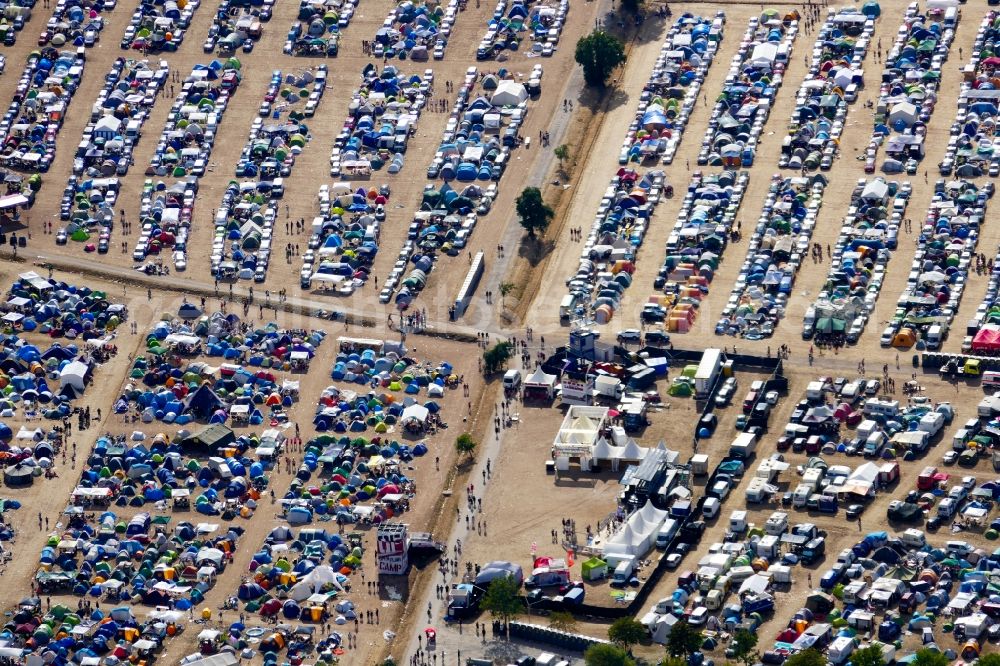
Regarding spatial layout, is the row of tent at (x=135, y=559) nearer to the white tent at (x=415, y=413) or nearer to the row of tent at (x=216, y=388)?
the row of tent at (x=216, y=388)

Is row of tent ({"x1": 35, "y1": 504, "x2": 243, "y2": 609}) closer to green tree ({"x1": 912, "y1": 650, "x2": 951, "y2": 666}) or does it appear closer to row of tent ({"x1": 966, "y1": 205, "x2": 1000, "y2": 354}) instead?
green tree ({"x1": 912, "y1": 650, "x2": 951, "y2": 666})

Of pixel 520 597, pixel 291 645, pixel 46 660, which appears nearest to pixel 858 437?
pixel 520 597

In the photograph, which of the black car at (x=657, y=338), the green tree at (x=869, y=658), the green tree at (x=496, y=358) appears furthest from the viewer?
the black car at (x=657, y=338)

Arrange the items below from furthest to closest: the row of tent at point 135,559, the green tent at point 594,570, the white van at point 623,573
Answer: the row of tent at point 135,559, the green tent at point 594,570, the white van at point 623,573

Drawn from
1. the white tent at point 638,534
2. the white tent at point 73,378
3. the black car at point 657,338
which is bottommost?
the white tent at point 638,534

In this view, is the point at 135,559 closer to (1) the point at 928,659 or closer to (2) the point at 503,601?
(2) the point at 503,601

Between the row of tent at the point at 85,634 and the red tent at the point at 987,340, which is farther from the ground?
the red tent at the point at 987,340

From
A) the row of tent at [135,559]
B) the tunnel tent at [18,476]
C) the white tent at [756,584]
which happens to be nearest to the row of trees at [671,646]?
the white tent at [756,584]

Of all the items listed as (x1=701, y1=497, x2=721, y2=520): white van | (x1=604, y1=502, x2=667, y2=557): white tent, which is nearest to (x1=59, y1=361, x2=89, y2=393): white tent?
(x1=604, y1=502, x2=667, y2=557): white tent

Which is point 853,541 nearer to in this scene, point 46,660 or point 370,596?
point 370,596
